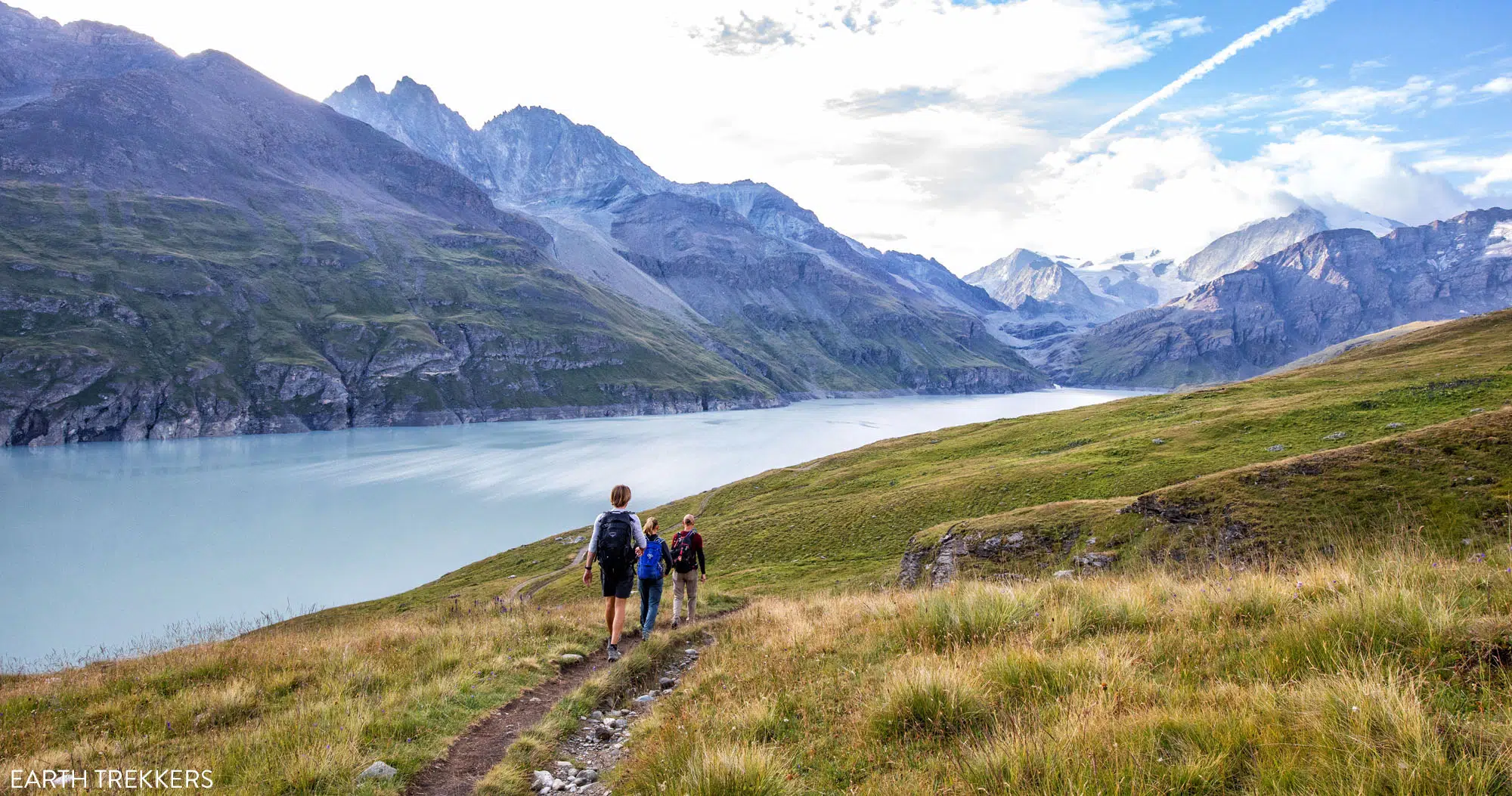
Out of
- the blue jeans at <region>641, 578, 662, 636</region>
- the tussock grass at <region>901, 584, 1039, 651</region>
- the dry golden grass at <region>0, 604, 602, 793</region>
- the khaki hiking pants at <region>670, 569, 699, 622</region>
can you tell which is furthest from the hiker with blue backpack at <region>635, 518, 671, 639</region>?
the tussock grass at <region>901, 584, 1039, 651</region>

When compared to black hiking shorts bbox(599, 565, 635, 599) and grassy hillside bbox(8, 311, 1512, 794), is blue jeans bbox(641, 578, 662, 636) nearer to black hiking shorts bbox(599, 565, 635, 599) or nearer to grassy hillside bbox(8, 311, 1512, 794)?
black hiking shorts bbox(599, 565, 635, 599)

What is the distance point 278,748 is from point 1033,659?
29.4 ft

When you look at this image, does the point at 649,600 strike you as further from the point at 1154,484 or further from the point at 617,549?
the point at 1154,484

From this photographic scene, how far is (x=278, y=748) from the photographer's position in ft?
25.3

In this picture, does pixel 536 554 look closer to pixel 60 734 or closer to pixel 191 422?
pixel 60 734

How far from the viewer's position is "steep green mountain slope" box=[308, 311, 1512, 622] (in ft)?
61.0

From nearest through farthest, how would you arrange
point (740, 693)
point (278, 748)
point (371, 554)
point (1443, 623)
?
point (1443, 623), point (278, 748), point (740, 693), point (371, 554)

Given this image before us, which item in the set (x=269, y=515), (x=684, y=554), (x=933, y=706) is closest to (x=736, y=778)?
(x=933, y=706)

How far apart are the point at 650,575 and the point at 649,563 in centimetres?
31

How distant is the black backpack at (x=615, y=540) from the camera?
1427 centimetres

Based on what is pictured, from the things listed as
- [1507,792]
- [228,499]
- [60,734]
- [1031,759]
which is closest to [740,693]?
[1031,759]

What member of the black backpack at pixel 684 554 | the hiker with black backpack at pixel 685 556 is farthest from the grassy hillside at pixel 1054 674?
the black backpack at pixel 684 554

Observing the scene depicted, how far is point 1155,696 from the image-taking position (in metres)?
5.71

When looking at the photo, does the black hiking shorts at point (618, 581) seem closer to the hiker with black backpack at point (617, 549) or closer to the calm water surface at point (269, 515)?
the hiker with black backpack at point (617, 549)
